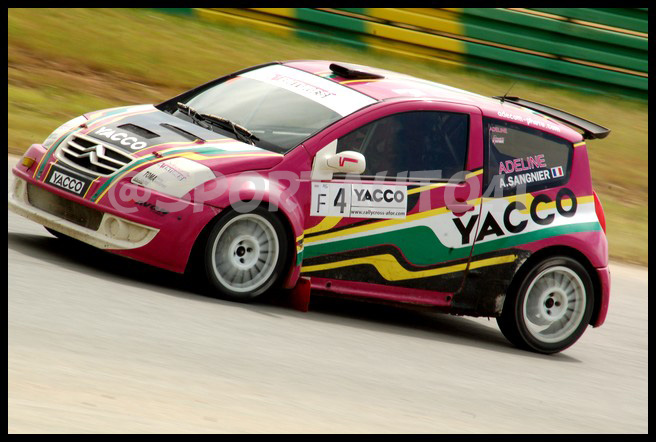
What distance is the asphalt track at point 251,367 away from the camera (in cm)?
450

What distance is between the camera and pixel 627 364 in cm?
753

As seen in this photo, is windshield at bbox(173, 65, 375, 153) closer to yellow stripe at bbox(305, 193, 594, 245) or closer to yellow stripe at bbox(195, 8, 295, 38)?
yellow stripe at bbox(305, 193, 594, 245)

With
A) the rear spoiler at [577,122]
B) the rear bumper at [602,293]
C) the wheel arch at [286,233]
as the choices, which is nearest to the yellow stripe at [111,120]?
the wheel arch at [286,233]

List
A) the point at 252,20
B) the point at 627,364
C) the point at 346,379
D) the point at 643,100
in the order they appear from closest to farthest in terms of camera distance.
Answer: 1. the point at 346,379
2. the point at 627,364
3. the point at 252,20
4. the point at 643,100

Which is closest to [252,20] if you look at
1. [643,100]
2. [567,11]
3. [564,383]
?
[567,11]

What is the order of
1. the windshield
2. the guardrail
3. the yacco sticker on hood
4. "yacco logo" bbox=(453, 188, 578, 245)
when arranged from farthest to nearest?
the guardrail < "yacco logo" bbox=(453, 188, 578, 245) < the yacco sticker on hood < the windshield

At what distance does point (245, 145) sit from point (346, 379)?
5.91 ft

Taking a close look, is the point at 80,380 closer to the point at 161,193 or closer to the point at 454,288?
the point at 161,193

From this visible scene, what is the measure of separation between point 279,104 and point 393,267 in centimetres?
138

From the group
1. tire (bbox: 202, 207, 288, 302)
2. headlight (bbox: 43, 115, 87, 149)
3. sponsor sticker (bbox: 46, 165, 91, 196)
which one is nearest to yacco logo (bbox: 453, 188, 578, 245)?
tire (bbox: 202, 207, 288, 302)

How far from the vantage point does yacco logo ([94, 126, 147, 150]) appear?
6309 millimetres

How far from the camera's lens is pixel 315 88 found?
7.03m

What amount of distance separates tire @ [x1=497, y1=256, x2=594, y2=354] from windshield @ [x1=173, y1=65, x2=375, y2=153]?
1850 mm

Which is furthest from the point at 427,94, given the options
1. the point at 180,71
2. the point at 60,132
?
the point at 180,71
